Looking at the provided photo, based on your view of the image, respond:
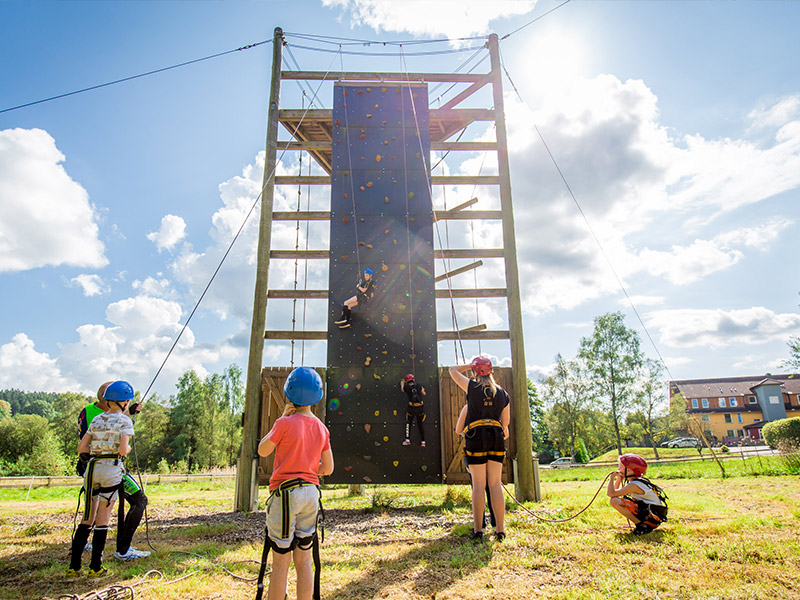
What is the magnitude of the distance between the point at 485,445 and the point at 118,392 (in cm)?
361

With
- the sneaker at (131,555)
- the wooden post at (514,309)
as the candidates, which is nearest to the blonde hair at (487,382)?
the wooden post at (514,309)

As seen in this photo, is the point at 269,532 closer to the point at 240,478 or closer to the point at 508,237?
the point at 240,478

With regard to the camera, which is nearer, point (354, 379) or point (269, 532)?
point (269, 532)

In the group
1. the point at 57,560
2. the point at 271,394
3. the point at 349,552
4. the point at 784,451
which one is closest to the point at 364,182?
the point at 271,394

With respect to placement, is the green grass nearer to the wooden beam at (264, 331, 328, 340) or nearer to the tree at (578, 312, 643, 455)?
the wooden beam at (264, 331, 328, 340)

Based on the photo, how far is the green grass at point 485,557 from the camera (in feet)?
11.0

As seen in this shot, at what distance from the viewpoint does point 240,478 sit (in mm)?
8031

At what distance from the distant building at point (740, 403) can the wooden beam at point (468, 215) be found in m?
47.9

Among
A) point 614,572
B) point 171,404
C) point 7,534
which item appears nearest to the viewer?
point 614,572

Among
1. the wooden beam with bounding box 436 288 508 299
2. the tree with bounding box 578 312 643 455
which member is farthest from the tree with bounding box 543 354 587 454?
the wooden beam with bounding box 436 288 508 299

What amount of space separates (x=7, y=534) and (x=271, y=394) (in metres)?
3.89

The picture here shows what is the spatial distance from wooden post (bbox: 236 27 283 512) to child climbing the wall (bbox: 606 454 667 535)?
5.85 metres

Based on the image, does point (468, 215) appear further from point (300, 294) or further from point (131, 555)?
point (131, 555)

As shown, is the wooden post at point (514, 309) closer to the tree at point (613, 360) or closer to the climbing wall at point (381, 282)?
the climbing wall at point (381, 282)
